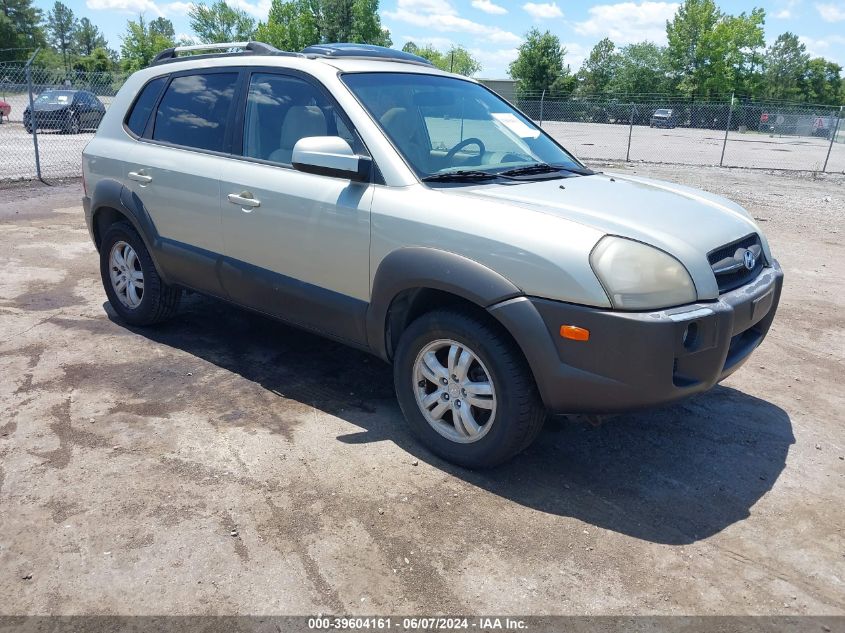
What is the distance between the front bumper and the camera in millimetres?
2771

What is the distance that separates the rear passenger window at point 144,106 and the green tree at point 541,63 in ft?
190

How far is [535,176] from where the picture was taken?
12.4 feet

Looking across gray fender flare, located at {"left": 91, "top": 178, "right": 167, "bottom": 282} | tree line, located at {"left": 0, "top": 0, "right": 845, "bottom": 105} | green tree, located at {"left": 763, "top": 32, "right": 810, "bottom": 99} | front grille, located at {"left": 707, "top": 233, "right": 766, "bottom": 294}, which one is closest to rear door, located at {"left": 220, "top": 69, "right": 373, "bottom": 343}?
gray fender flare, located at {"left": 91, "top": 178, "right": 167, "bottom": 282}

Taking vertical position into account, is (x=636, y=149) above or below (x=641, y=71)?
below

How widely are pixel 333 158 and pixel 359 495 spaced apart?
163 cm

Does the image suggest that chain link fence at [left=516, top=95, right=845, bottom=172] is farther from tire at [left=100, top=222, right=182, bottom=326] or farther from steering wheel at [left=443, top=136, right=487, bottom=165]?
tire at [left=100, top=222, right=182, bottom=326]

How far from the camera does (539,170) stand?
394cm

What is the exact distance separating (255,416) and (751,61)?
279ft

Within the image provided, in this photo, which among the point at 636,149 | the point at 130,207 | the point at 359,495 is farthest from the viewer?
the point at 636,149

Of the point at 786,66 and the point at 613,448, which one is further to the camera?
the point at 786,66

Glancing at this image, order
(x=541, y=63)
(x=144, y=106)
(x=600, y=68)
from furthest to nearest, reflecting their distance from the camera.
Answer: (x=600, y=68) < (x=541, y=63) < (x=144, y=106)

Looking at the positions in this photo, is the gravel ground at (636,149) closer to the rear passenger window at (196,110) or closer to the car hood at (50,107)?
the car hood at (50,107)

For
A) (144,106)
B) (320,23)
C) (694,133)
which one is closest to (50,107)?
(144,106)

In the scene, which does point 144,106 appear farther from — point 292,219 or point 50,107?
point 50,107
